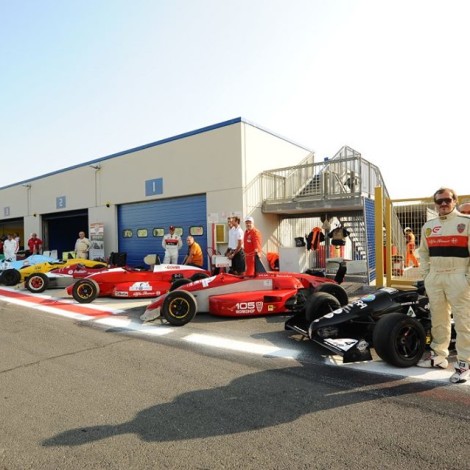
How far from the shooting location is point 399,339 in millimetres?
3715

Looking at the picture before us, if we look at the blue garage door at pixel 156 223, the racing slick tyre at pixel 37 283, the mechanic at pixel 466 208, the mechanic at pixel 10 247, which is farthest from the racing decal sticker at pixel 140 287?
the mechanic at pixel 10 247

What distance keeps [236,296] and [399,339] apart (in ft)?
9.69

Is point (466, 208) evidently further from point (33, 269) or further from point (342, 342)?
point (33, 269)

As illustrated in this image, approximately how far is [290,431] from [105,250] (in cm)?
1568

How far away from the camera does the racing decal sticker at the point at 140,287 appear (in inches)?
328

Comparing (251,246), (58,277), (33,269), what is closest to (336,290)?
(251,246)

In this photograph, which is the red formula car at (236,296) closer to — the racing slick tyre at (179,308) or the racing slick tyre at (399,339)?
the racing slick tyre at (179,308)

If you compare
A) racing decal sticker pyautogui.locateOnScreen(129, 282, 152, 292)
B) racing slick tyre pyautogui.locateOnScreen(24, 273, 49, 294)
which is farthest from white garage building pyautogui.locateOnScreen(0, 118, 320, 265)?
racing slick tyre pyautogui.locateOnScreen(24, 273, 49, 294)

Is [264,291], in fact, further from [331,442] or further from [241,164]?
[241,164]

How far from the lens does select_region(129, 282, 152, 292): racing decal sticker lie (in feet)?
27.3

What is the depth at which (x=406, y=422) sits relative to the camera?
2635 millimetres

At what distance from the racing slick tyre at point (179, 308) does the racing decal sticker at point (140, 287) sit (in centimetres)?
278

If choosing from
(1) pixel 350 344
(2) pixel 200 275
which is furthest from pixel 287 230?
(1) pixel 350 344

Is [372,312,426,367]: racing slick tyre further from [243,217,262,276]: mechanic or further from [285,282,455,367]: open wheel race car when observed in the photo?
[243,217,262,276]: mechanic
